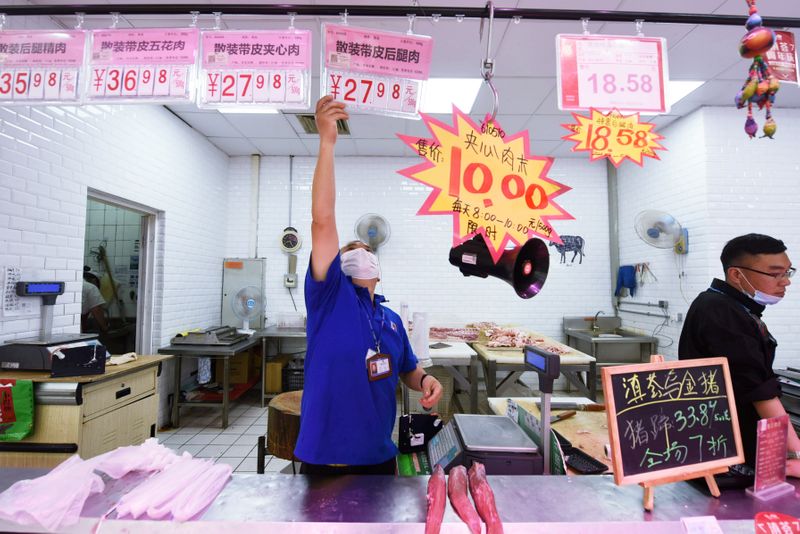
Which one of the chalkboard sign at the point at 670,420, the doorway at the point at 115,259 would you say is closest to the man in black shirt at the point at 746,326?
the chalkboard sign at the point at 670,420

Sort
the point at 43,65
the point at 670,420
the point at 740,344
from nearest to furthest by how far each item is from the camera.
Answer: the point at 670,420 < the point at 740,344 < the point at 43,65

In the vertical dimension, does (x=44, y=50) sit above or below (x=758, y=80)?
above

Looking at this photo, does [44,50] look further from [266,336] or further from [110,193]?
[266,336]

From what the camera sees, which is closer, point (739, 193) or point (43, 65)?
point (43, 65)

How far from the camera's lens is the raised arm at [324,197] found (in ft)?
4.51

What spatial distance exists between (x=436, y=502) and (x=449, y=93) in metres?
4.02

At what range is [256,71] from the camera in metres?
1.75

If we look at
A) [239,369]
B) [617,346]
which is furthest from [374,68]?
[617,346]

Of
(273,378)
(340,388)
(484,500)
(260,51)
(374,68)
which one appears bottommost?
(273,378)

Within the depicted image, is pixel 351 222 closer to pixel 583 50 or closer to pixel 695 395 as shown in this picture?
pixel 583 50

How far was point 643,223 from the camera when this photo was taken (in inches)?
172

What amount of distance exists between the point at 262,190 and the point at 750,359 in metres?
5.96

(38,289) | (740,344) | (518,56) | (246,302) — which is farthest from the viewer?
(246,302)

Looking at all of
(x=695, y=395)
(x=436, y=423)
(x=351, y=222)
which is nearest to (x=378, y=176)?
(x=351, y=222)
